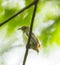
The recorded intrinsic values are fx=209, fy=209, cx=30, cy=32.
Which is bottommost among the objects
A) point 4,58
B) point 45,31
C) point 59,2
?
point 4,58

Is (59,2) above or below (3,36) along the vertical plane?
above

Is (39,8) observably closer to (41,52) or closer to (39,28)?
(39,28)

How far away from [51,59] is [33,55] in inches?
3.2

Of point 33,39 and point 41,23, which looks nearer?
point 33,39

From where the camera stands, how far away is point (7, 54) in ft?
3.10

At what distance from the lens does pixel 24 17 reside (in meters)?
0.96

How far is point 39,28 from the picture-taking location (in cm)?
94

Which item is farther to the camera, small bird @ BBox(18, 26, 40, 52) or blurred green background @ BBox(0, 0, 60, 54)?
blurred green background @ BBox(0, 0, 60, 54)

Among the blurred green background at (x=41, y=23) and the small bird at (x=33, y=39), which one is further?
the blurred green background at (x=41, y=23)

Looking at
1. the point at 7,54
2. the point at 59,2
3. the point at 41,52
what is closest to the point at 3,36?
the point at 7,54

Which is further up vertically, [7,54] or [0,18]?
[0,18]

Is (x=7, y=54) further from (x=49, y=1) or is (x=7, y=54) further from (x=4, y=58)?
(x=49, y=1)

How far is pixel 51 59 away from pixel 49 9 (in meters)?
0.23

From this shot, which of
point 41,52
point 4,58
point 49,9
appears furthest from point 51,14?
point 4,58
